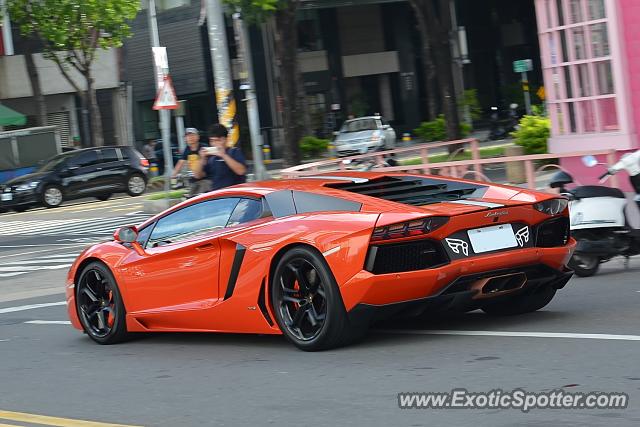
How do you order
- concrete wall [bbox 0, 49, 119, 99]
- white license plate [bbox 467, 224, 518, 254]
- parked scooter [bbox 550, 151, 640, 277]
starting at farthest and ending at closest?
concrete wall [bbox 0, 49, 119, 99], parked scooter [bbox 550, 151, 640, 277], white license plate [bbox 467, 224, 518, 254]

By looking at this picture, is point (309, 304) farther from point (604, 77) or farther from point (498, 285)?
point (604, 77)

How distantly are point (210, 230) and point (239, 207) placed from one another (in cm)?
28

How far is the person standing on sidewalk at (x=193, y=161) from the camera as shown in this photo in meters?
13.8

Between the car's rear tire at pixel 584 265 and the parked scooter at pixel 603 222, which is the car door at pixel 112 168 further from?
the parked scooter at pixel 603 222

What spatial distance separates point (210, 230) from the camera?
887 cm

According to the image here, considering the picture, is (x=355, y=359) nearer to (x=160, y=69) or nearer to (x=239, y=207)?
(x=239, y=207)

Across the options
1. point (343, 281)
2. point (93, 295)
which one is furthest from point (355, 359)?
point (93, 295)

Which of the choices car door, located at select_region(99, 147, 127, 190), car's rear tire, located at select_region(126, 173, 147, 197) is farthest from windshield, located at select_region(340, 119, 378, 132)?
car door, located at select_region(99, 147, 127, 190)

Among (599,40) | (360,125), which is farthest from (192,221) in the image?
(360,125)

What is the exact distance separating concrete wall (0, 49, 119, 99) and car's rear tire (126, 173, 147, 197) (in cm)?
1545

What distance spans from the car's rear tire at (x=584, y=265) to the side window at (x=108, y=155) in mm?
26971

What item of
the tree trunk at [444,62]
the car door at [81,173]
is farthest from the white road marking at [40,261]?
the car door at [81,173]

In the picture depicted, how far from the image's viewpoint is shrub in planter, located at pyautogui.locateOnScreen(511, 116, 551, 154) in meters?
25.9

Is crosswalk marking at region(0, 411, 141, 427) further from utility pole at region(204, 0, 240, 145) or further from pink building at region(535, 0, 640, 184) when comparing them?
utility pole at region(204, 0, 240, 145)
